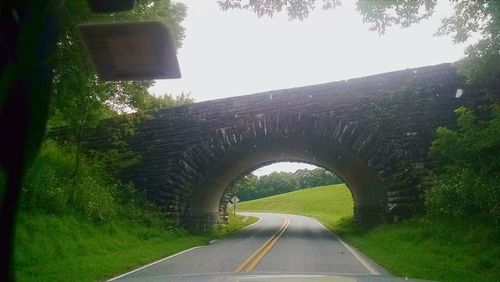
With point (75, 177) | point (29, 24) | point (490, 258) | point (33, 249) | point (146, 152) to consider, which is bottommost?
point (490, 258)

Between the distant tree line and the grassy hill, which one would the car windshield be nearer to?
the grassy hill

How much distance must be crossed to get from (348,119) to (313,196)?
66.0 m

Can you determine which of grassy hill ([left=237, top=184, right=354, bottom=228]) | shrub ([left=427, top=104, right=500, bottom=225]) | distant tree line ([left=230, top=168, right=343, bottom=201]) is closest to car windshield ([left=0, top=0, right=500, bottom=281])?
shrub ([left=427, top=104, right=500, bottom=225])

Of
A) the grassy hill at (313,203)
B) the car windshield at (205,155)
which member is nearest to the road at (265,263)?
the car windshield at (205,155)

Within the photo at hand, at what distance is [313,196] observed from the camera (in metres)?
85.6

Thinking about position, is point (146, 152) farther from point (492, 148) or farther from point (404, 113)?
point (492, 148)

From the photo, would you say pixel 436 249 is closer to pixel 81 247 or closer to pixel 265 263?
pixel 265 263

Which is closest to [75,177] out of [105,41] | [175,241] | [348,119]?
[175,241]

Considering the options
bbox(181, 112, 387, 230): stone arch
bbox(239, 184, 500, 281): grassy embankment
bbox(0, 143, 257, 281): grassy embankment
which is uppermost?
bbox(181, 112, 387, 230): stone arch

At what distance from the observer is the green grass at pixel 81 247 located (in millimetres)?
10828

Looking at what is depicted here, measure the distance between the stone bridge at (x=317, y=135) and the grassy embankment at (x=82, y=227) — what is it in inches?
68.4

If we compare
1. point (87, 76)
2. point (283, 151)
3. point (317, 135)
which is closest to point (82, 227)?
point (87, 76)

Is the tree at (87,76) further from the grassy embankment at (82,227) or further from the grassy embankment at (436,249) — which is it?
the grassy embankment at (436,249)

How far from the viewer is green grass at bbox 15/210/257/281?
10.8 m
